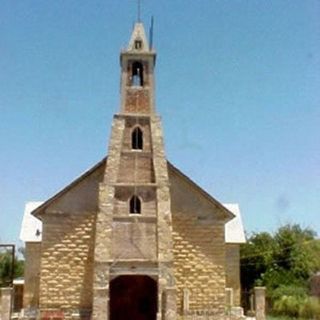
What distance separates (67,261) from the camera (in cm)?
3045

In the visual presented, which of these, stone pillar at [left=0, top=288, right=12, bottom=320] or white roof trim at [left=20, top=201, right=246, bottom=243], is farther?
white roof trim at [left=20, top=201, right=246, bottom=243]

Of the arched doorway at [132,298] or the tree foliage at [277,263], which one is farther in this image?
the tree foliage at [277,263]

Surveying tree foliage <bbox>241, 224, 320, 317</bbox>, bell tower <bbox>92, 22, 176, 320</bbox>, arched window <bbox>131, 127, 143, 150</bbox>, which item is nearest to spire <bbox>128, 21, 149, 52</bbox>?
bell tower <bbox>92, 22, 176, 320</bbox>

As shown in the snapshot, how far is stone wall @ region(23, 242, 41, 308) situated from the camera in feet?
109

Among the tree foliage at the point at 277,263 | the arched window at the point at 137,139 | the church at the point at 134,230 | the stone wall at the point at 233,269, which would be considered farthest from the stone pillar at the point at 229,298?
the arched window at the point at 137,139

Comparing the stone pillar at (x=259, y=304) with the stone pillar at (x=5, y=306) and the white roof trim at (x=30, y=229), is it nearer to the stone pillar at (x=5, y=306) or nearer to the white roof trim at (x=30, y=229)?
the stone pillar at (x=5, y=306)

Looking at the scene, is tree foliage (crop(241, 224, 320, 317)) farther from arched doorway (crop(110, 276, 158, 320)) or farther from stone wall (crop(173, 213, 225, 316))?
arched doorway (crop(110, 276, 158, 320))

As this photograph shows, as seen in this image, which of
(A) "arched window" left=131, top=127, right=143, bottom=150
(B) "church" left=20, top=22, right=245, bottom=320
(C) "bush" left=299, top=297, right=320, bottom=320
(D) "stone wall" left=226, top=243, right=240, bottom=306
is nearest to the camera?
(B) "church" left=20, top=22, right=245, bottom=320

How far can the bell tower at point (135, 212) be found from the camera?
2728 centimetres

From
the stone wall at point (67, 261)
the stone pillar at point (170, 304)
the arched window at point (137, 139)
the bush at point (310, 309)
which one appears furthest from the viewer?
the bush at point (310, 309)

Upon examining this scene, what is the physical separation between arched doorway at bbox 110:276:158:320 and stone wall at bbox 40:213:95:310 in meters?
1.99

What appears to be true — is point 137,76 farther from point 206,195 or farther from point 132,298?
point 132,298

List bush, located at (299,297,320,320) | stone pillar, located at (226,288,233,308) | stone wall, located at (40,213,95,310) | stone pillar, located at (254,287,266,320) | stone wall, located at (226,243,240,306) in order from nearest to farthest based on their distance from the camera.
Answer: stone wall, located at (40,213,95,310) < stone pillar, located at (254,287,266,320) < bush, located at (299,297,320,320) < stone pillar, located at (226,288,233,308) < stone wall, located at (226,243,240,306)

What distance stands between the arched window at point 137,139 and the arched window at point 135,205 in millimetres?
3057
